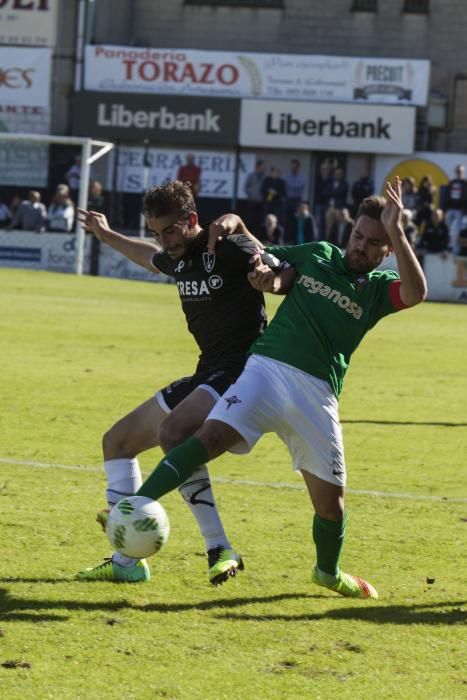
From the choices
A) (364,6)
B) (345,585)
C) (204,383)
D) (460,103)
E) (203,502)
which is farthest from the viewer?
(364,6)

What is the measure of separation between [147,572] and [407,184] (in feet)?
91.2

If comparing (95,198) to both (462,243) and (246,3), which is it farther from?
(246,3)

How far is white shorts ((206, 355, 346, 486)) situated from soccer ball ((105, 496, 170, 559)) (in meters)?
0.55

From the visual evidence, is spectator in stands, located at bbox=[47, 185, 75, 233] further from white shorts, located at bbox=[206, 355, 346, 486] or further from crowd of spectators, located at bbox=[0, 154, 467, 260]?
white shorts, located at bbox=[206, 355, 346, 486]

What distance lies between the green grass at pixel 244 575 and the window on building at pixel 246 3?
89.4 feet

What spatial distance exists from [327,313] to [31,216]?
26454 mm

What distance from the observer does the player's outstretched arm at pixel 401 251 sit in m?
6.09

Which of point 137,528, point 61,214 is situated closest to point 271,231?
point 61,214

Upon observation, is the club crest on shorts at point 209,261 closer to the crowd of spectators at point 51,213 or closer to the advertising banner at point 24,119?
the crowd of spectators at point 51,213

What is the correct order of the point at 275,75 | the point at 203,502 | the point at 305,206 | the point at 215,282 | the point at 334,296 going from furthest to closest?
the point at 275,75 < the point at 305,206 < the point at 215,282 < the point at 203,502 < the point at 334,296

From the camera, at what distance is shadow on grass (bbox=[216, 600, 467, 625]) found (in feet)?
20.4

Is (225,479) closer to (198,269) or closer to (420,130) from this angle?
(198,269)

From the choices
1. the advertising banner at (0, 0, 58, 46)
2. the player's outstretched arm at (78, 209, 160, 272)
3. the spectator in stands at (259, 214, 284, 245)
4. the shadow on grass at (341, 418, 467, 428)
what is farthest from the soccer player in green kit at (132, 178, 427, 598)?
the advertising banner at (0, 0, 58, 46)

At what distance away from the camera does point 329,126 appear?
36.5m
